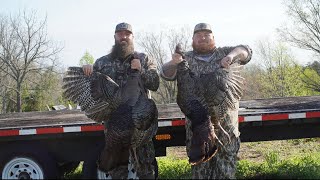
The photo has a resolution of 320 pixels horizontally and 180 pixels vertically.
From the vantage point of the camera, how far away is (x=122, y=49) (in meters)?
4.84

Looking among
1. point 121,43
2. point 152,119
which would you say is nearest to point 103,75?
point 121,43

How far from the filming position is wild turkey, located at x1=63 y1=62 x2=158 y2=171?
444 cm

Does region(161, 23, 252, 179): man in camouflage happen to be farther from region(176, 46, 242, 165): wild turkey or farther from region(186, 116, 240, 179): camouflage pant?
region(176, 46, 242, 165): wild turkey

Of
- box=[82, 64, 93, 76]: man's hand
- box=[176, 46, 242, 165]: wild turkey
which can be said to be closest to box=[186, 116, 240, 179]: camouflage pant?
box=[176, 46, 242, 165]: wild turkey

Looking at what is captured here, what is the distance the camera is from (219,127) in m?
4.62

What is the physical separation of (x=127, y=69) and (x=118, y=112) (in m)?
0.59

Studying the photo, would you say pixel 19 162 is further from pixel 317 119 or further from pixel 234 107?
pixel 317 119

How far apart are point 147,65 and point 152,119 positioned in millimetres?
647

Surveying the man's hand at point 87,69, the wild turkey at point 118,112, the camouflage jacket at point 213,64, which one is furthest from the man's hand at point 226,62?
the man's hand at point 87,69

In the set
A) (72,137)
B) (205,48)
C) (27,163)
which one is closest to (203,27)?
(205,48)

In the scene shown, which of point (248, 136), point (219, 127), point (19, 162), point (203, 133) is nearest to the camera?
point (203, 133)

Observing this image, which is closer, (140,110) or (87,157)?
(140,110)

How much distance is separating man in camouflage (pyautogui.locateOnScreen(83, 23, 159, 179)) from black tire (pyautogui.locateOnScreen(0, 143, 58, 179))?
4.09ft

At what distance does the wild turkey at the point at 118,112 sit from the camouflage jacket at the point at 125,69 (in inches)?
3.5
